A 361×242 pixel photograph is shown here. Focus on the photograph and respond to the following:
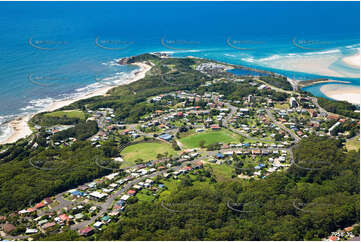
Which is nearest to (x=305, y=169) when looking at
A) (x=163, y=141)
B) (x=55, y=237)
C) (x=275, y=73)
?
(x=163, y=141)

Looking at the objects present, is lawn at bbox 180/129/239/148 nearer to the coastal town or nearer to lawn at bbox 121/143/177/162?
the coastal town

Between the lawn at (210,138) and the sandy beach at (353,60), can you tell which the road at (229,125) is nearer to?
the lawn at (210,138)

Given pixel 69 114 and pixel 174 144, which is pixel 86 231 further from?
pixel 69 114

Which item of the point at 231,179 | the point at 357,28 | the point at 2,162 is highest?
the point at 357,28

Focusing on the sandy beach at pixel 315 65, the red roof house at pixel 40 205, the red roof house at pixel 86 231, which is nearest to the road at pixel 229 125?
the red roof house at pixel 86 231

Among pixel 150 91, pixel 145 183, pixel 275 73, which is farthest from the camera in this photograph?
pixel 275 73

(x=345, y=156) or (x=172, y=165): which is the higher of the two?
(x=345, y=156)

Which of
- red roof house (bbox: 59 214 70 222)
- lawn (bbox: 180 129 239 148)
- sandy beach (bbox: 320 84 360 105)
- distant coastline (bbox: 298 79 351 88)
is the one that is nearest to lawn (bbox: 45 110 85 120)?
lawn (bbox: 180 129 239 148)

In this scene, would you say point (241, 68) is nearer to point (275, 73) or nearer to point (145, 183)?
point (275, 73)
